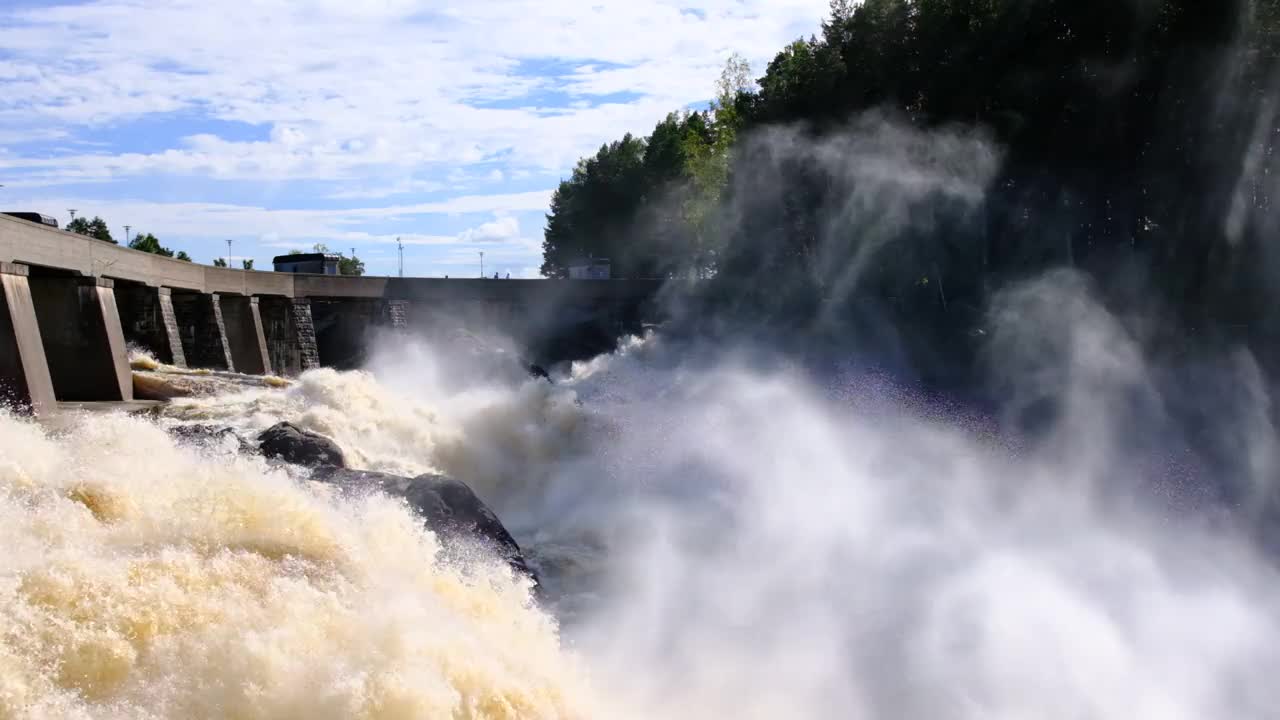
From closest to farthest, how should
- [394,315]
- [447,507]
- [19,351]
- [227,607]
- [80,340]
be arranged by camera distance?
1. [227,607]
2. [447,507]
3. [19,351]
4. [80,340]
5. [394,315]

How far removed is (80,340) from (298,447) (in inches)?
494

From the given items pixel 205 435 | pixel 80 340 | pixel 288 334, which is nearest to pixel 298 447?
pixel 205 435

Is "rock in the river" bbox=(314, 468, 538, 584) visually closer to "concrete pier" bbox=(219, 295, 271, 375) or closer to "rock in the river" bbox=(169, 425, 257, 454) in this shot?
"rock in the river" bbox=(169, 425, 257, 454)

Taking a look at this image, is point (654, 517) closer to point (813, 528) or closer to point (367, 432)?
point (813, 528)

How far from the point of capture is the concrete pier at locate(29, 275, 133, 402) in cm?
2836

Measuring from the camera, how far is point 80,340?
93.6ft

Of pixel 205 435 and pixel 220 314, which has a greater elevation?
pixel 205 435

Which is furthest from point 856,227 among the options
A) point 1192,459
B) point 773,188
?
point 1192,459

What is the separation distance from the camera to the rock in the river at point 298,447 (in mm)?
19062

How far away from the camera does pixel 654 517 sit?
896 inches

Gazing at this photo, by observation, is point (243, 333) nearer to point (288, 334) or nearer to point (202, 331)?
point (202, 331)

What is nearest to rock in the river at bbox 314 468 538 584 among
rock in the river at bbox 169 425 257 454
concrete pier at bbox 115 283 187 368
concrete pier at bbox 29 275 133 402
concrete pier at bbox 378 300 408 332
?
rock in the river at bbox 169 425 257 454

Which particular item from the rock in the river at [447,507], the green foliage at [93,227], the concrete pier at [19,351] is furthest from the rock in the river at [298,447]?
the green foliage at [93,227]

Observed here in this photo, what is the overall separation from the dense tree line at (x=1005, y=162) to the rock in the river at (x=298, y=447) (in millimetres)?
32155
